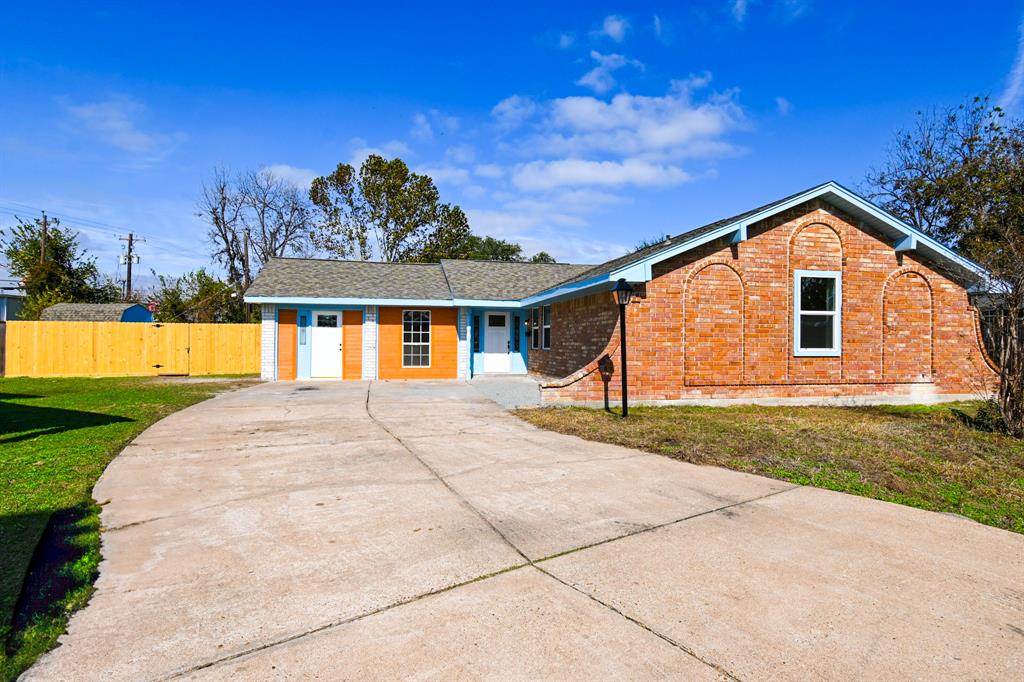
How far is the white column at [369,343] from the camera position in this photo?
1727 centimetres

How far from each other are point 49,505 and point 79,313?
3081 cm

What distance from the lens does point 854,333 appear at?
1209 centimetres

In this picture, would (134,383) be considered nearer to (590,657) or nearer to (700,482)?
(700,482)

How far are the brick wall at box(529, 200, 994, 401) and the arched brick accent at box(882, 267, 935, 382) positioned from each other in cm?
2

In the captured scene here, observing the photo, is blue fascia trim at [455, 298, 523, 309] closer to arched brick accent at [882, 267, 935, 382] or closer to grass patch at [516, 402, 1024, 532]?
grass patch at [516, 402, 1024, 532]

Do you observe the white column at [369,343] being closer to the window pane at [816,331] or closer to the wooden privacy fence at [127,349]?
the wooden privacy fence at [127,349]

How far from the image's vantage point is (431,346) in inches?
704

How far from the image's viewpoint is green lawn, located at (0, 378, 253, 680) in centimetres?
283

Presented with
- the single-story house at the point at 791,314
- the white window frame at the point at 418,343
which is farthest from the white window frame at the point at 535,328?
the white window frame at the point at 418,343

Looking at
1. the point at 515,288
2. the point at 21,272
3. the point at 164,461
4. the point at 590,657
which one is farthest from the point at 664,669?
the point at 21,272

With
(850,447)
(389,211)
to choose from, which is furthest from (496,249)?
(850,447)

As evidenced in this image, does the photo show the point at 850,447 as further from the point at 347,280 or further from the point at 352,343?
the point at 347,280

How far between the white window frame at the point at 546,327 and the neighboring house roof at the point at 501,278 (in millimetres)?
1268

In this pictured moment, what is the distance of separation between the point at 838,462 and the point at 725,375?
212 inches
